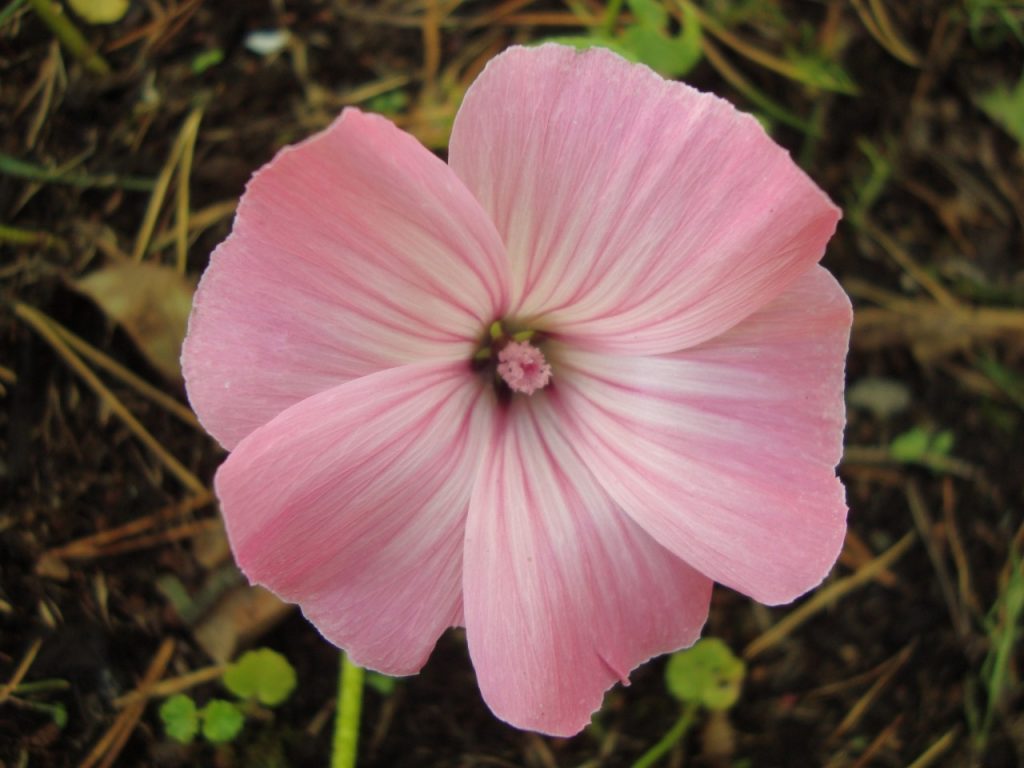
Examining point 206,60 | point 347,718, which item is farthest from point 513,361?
point 206,60

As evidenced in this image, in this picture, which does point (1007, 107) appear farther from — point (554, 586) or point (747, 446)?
point (554, 586)

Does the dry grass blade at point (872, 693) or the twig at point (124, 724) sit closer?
the twig at point (124, 724)

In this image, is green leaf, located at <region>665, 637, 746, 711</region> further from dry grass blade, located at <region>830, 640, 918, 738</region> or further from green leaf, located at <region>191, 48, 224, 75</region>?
green leaf, located at <region>191, 48, 224, 75</region>

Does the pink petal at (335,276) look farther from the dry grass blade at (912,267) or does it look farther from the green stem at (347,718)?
the dry grass blade at (912,267)

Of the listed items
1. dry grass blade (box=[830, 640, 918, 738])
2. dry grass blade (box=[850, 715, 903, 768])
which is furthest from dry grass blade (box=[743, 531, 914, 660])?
dry grass blade (box=[850, 715, 903, 768])

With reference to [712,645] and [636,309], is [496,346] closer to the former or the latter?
[636,309]

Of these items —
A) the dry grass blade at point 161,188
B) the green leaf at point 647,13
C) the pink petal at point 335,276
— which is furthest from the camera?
the dry grass blade at point 161,188

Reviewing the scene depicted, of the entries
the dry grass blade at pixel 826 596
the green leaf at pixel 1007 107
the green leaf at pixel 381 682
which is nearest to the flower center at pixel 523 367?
the green leaf at pixel 381 682
